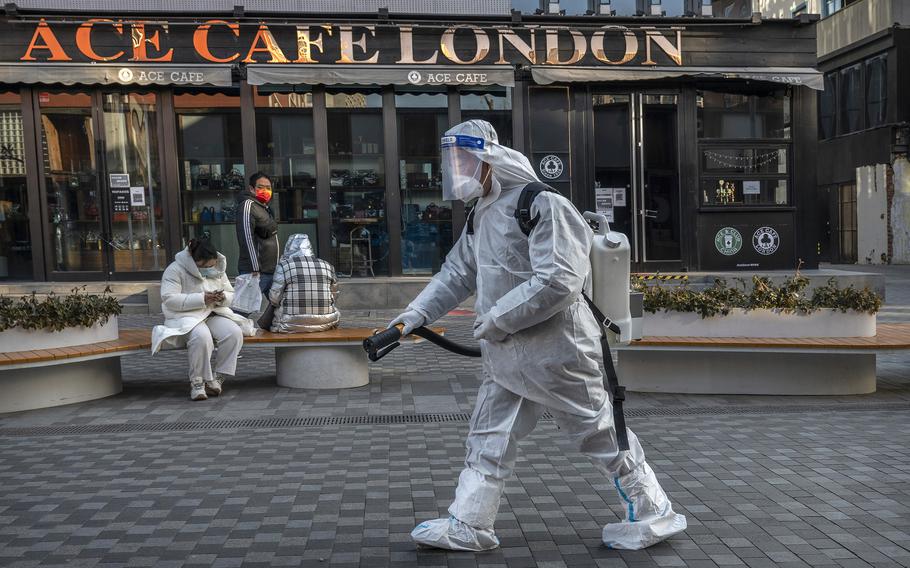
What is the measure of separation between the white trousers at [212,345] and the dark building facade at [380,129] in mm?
7352

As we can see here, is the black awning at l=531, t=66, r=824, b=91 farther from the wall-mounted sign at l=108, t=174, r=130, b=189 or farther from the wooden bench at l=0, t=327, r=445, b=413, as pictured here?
the wooden bench at l=0, t=327, r=445, b=413

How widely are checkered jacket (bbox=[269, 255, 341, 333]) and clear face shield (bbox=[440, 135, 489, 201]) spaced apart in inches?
172

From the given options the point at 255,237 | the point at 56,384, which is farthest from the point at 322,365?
the point at 255,237

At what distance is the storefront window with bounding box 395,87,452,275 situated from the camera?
15820mm

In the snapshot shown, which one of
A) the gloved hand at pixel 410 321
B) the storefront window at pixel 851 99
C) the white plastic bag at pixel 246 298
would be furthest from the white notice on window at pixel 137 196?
the storefront window at pixel 851 99

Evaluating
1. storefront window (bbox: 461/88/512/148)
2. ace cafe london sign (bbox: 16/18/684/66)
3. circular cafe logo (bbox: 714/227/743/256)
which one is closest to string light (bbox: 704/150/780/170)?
circular cafe logo (bbox: 714/227/743/256)

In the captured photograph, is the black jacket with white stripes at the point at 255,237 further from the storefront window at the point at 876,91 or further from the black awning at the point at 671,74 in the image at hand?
the storefront window at the point at 876,91

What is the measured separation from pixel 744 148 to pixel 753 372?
9.49 meters

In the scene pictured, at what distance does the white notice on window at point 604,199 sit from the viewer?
16.2m

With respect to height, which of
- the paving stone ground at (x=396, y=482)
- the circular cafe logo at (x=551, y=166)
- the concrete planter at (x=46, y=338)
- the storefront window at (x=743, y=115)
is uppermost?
the storefront window at (x=743, y=115)

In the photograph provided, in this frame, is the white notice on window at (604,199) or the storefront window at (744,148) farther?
the storefront window at (744,148)

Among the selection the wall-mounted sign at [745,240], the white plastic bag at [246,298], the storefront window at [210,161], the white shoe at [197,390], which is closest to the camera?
the white shoe at [197,390]

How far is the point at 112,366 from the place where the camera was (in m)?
8.39

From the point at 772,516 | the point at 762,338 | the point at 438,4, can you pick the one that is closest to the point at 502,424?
the point at 772,516
